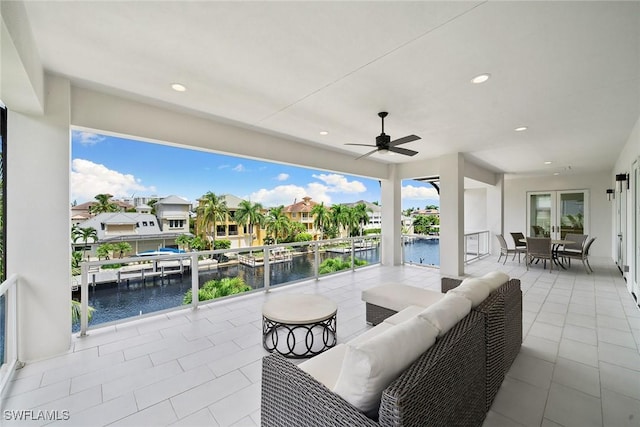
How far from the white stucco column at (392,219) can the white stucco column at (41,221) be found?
20.6 ft

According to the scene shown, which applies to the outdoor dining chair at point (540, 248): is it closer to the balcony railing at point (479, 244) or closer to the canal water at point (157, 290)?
the balcony railing at point (479, 244)

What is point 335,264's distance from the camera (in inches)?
244

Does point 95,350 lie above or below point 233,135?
below

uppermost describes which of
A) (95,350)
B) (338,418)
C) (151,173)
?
(151,173)

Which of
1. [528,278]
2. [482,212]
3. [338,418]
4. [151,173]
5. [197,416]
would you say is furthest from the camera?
[151,173]

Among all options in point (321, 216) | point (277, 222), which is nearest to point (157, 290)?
point (277, 222)

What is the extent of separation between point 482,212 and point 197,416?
34.3ft

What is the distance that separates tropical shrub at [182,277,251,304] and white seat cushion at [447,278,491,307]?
345 centimetres

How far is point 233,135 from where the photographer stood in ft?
13.6

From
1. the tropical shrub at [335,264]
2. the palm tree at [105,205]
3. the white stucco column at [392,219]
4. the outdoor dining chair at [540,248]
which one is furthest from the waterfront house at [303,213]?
the outdoor dining chair at [540,248]

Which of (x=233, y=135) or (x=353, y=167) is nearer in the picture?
(x=233, y=135)

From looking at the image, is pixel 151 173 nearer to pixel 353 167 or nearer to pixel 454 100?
pixel 353 167

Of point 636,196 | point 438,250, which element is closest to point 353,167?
point 438,250

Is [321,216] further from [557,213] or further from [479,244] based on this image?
[557,213]
